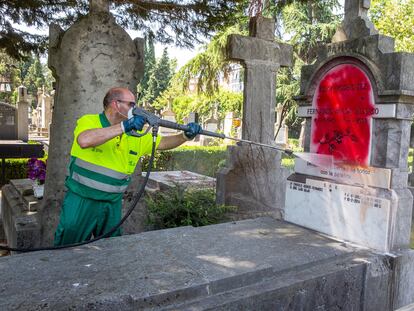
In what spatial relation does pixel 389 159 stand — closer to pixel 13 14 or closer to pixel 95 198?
pixel 95 198

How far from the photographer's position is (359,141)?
2.88m

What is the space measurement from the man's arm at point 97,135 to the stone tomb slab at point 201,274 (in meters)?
0.67

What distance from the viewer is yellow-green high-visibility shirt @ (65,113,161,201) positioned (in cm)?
273

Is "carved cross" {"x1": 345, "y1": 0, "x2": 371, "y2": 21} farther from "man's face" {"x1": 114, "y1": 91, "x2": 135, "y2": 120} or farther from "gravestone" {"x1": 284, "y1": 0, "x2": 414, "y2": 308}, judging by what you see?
"man's face" {"x1": 114, "y1": 91, "x2": 135, "y2": 120}

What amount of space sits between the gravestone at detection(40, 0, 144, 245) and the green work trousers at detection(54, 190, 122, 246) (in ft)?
4.17

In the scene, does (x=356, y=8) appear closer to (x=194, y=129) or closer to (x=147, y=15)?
(x=194, y=129)

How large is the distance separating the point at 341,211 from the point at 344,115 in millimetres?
740

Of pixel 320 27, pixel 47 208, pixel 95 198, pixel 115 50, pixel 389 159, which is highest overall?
pixel 320 27

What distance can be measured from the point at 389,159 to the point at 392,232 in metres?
0.51

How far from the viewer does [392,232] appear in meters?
2.72

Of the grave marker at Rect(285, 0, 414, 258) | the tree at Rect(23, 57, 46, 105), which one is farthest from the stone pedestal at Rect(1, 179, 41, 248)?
the tree at Rect(23, 57, 46, 105)

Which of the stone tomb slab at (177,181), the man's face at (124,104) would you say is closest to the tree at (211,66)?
the stone tomb slab at (177,181)

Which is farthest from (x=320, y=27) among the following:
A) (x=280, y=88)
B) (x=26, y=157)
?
(x=26, y=157)

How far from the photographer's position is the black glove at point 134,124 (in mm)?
2410
